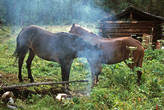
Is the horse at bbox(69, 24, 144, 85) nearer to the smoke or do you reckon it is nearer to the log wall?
the smoke

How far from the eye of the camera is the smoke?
51.7 ft

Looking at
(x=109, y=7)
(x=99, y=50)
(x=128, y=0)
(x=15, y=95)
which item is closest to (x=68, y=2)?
(x=109, y=7)

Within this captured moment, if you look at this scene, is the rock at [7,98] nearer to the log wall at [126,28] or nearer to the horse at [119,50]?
the horse at [119,50]

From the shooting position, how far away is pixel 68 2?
23422 mm

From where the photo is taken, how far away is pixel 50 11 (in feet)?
61.5

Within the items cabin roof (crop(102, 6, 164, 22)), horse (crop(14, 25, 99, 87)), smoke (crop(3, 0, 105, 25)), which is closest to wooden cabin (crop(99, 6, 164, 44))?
cabin roof (crop(102, 6, 164, 22))

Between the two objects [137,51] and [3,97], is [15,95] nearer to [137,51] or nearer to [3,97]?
[3,97]

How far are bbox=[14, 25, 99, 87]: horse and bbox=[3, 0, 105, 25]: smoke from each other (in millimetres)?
5878

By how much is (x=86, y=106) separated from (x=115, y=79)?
1.91 m

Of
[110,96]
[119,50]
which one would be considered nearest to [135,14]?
[119,50]

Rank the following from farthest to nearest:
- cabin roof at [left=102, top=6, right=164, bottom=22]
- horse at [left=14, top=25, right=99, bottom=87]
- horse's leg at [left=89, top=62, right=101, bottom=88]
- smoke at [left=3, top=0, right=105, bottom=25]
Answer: smoke at [left=3, top=0, right=105, bottom=25] < cabin roof at [left=102, top=6, right=164, bottom=22] < horse's leg at [left=89, top=62, right=101, bottom=88] < horse at [left=14, top=25, right=99, bottom=87]

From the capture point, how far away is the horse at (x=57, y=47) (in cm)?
602

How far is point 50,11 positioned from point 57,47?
13.5m

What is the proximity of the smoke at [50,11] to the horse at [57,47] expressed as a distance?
5.88 meters
